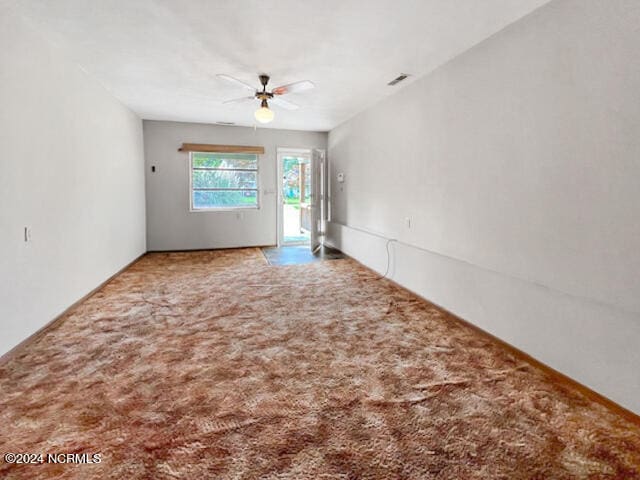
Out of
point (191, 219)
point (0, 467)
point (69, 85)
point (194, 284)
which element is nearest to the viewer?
point (0, 467)

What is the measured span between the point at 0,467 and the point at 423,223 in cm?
378

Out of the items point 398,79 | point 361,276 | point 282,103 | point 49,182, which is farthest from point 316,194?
point 49,182

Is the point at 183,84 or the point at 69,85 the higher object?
the point at 183,84

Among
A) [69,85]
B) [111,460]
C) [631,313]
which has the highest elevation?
[69,85]

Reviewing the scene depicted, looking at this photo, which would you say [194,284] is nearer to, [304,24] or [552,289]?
[304,24]

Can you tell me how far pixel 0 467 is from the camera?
4.89 ft

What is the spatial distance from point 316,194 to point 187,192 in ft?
8.29

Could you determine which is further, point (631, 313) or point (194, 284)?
point (194, 284)

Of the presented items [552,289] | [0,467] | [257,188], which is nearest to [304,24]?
[552,289]

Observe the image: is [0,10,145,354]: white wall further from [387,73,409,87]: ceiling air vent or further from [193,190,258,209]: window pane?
[387,73,409,87]: ceiling air vent

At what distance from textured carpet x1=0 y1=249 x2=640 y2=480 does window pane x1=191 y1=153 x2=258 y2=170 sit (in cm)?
407

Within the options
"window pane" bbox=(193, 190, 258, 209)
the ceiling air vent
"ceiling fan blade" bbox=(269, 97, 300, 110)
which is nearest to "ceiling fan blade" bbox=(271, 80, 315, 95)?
"ceiling fan blade" bbox=(269, 97, 300, 110)

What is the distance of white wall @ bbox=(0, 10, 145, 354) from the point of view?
8.07ft

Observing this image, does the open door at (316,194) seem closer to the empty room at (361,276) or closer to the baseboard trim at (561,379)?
the empty room at (361,276)
